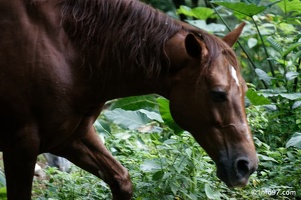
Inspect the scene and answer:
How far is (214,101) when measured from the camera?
132 inches

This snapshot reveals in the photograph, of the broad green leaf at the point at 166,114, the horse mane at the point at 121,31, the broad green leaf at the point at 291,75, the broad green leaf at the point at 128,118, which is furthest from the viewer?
the broad green leaf at the point at 291,75

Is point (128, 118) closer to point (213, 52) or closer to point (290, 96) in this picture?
point (290, 96)

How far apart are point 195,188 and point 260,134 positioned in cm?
108

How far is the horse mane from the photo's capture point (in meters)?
3.48

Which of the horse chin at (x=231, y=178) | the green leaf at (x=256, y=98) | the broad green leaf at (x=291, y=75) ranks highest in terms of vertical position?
the horse chin at (x=231, y=178)

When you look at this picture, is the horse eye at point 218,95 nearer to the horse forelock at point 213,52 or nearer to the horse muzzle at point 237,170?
the horse forelock at point 213,52

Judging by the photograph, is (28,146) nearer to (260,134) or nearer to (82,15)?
(82,15)

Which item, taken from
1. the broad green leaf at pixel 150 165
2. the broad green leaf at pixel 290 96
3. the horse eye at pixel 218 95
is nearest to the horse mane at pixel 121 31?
the horse eye at pixel 218 95

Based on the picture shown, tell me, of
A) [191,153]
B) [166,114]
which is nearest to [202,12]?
[166,114]

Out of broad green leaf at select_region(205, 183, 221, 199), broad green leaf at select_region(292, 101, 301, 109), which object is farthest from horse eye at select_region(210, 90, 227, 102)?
broad green leaf at select_region(292, 101, 301, 109)

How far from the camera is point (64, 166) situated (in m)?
Result: 5.60

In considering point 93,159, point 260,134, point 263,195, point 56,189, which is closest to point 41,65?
point 93,159

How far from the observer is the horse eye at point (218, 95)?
332 cm

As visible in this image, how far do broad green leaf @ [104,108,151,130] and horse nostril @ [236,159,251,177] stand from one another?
1.32 meters
